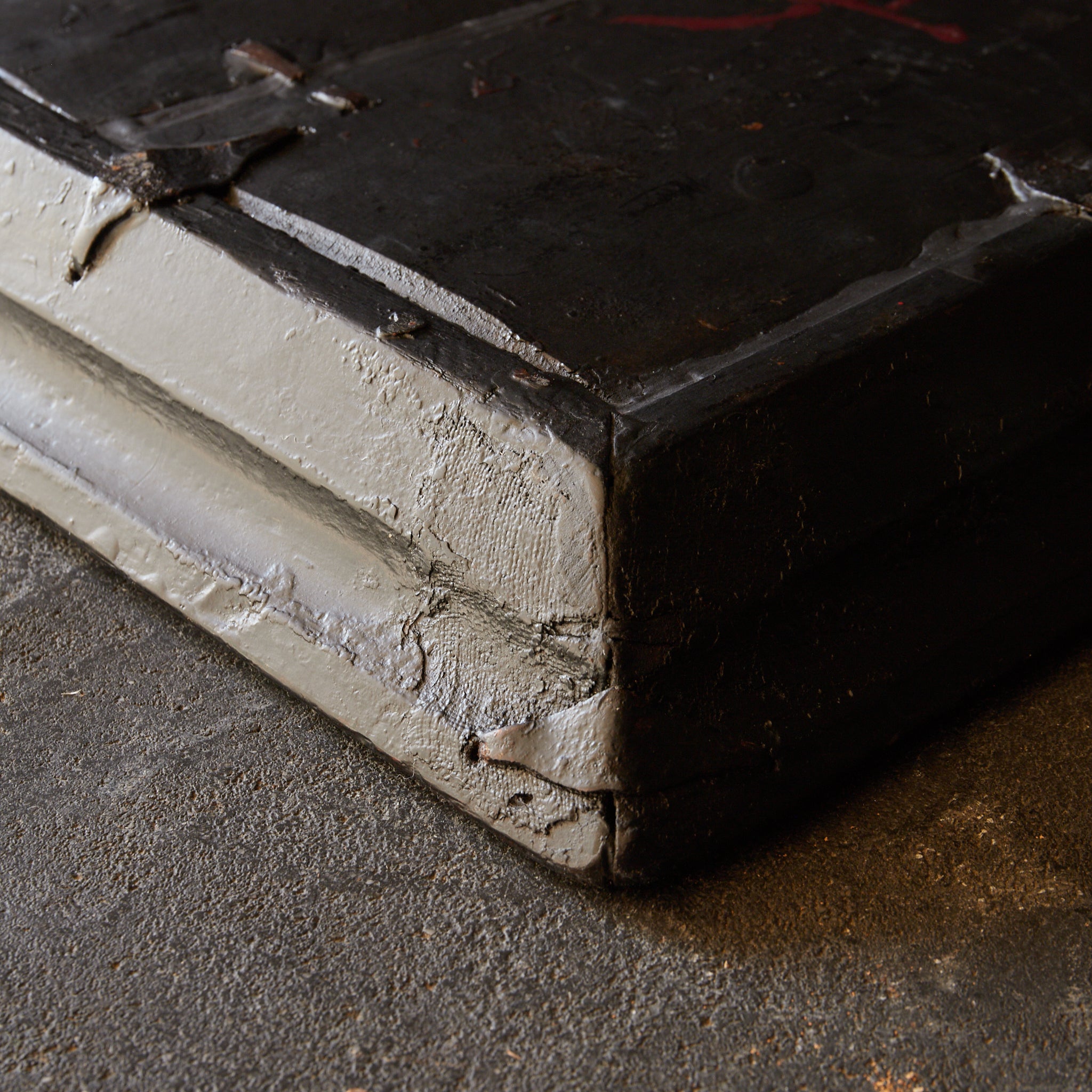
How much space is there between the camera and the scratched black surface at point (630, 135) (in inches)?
51.3

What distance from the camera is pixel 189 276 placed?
138 centimetres

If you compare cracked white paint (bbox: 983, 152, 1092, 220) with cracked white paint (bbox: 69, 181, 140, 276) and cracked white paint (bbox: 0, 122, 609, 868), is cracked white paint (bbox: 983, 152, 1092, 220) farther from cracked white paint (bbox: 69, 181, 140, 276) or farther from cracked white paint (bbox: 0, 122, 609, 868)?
cracked white paint (bbox: 69, 181, 140, 276)

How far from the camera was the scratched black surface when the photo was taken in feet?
4.27

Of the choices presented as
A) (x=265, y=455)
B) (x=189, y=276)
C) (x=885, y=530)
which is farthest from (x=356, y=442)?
(x=885, y=530)

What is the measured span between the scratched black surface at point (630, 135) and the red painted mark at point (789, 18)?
1 centimetres

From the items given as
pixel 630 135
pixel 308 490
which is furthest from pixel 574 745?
pixel 630 135

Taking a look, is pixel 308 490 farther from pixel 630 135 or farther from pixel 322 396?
pixel 630 135

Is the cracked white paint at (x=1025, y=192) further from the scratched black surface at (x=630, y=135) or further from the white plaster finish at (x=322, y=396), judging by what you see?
the white plaster finish at (x=322, y=396)

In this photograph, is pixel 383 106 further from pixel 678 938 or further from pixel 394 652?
pixel 678 938

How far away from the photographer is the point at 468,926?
3.75 ft

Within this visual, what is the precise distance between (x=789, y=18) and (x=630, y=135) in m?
0.52

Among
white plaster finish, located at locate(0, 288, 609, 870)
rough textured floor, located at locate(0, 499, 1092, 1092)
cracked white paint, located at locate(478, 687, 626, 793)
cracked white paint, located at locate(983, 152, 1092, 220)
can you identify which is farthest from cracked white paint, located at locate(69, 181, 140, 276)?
cracked white paint, located at locate(983, 152, 1092, 220)

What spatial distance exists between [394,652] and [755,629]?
359mm

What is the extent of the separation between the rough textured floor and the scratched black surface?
0.47 m
